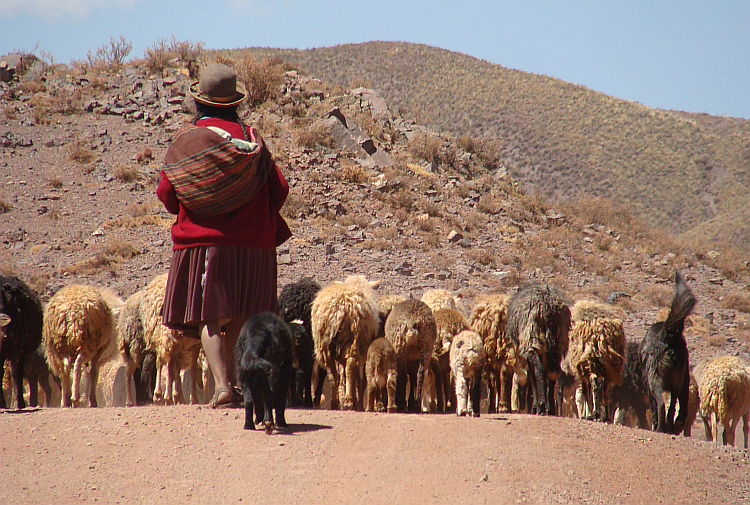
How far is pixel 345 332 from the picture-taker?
8.13m

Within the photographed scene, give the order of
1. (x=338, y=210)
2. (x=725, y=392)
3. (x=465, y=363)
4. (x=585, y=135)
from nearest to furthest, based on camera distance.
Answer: (x=465, y=363) < (x=725, y=392) < (x=338, y=210) < (x=585, y=135)

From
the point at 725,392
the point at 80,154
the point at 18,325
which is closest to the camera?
the point at 18,325

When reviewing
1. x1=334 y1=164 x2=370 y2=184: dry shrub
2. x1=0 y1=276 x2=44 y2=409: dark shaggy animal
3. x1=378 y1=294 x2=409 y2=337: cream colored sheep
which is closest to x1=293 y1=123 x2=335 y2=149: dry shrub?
x1=334 y1=164 x2=370 y2=184: dry shrub

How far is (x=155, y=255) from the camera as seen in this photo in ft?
59.7

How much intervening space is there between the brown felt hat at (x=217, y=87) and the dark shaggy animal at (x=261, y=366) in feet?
6.51

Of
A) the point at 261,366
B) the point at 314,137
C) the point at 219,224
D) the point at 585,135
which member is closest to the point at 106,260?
the point at 314,137

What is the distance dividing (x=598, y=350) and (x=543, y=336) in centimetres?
79

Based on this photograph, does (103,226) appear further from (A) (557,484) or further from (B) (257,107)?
(A) (557,484)

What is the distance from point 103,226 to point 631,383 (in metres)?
14.6

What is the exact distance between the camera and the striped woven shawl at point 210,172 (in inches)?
242

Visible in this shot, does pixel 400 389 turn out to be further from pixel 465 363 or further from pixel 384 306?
pixel 384 306

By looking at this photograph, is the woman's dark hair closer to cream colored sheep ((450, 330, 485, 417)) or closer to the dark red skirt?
the dark red skirt

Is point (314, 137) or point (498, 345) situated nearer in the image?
point (498, 345)

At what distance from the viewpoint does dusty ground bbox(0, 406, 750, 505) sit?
5109 millimetres
